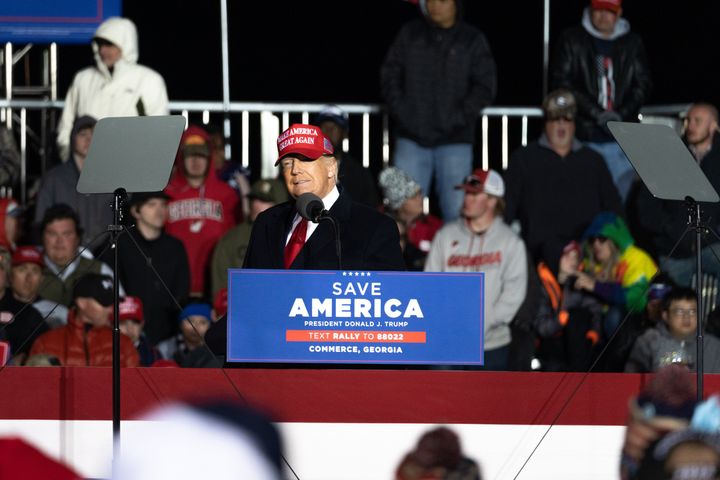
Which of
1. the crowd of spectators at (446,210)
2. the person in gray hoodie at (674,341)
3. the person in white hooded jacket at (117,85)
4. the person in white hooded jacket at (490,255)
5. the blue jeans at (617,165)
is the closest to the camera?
the person in gray hoodie at (674,341)

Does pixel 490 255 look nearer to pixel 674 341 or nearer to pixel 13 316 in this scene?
pixel 674 341

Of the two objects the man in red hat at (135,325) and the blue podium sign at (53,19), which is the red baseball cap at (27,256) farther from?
the blue podium sign at (53,19)

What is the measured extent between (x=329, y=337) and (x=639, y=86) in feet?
18.2

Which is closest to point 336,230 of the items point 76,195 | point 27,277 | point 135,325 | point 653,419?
point 653,419

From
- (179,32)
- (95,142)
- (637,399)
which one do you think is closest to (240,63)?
(179,32)

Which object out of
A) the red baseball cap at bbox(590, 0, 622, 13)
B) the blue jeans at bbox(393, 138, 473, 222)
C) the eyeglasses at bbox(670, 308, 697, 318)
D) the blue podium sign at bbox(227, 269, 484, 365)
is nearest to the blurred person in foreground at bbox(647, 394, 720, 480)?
Answer: the blue podium sign at bbox(227, 269, 484, 365)

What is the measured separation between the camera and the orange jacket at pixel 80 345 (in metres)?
7.49

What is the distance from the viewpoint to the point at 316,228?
5801 mm

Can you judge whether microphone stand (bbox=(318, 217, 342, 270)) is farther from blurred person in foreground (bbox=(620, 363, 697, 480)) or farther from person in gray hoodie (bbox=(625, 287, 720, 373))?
blurred person in foreground (bbox=(620, 363, 697, 480))

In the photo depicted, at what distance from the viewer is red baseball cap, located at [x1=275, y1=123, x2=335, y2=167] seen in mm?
5840

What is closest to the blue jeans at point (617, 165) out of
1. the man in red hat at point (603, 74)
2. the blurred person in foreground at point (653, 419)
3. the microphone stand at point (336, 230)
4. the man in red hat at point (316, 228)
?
the man in red hat at point (603, 74)

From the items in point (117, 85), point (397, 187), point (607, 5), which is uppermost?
point (607, 5)

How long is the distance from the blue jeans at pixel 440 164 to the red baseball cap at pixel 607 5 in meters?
1.43

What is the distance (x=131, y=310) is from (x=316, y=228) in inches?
116
